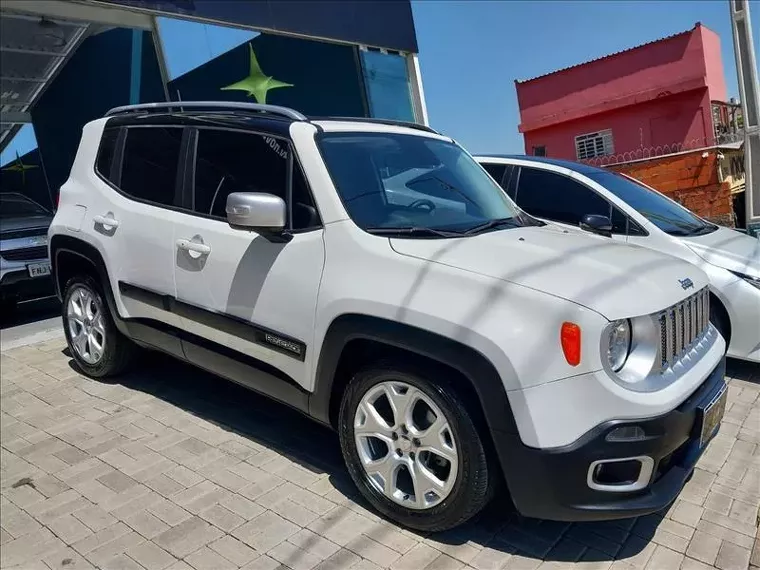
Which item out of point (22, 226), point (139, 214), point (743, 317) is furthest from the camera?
point (22, 226)

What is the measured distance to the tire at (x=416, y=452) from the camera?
2525 millimetres

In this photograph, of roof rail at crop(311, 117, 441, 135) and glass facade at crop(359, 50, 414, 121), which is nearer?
roof rail at crop(311, 117, 441, 135)

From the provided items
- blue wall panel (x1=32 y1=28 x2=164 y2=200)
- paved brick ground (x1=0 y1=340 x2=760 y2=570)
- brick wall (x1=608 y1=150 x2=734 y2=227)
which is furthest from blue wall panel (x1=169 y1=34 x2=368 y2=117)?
paved brick ground (x1=0 y1=340 x2=760 y2=570)

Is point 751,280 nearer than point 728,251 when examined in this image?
Yes

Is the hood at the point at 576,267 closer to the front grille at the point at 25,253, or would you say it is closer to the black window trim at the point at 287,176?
the black window trim at the point at 287,176

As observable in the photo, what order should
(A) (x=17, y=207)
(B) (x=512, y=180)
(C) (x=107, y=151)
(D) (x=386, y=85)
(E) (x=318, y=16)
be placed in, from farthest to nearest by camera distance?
(D) (x=386, y=85)
(E) (x=318, y=16)
(A) (x=17, y=207)
(B) (x=512, y=180)
(C) (x=107, y=151)

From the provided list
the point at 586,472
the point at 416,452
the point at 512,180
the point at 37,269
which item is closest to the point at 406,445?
the point at 416,452

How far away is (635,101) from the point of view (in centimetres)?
2311

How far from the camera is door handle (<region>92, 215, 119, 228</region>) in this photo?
165 inches

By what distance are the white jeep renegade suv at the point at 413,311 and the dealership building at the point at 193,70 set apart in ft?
19.8

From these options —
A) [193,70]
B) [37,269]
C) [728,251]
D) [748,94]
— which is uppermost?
[193,70]

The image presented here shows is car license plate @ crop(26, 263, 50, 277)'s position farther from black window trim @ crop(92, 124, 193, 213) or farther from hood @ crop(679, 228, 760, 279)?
hood @ crop(679, 228, 760, 279)

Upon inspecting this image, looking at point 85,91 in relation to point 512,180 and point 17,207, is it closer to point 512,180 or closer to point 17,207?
point 17,207

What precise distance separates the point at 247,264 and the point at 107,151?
1901mm
